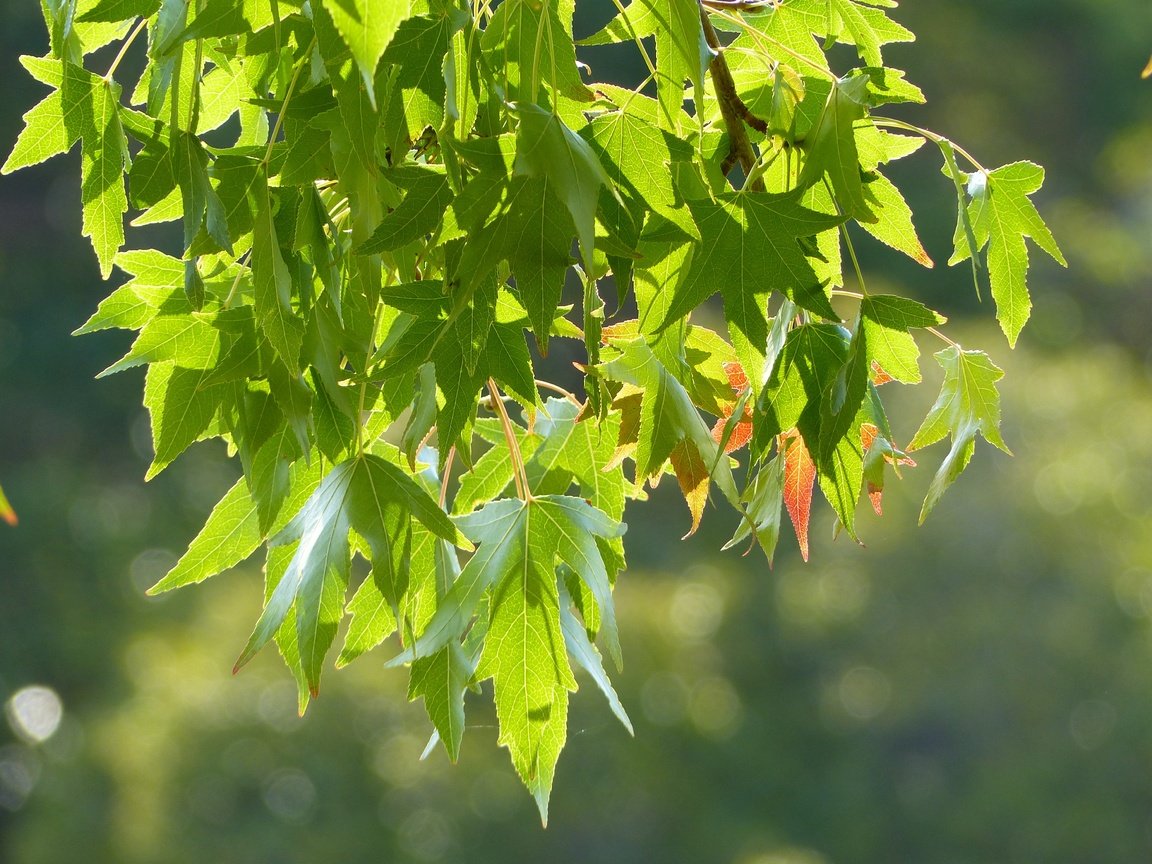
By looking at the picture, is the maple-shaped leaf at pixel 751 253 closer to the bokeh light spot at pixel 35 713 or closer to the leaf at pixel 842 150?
the leaf at pixel 842 150

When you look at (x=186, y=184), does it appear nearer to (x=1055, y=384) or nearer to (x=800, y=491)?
(x=800, y=491)

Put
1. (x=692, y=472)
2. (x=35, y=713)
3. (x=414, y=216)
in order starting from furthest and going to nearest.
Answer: (x=35, y=713), (x=692, y=472), (x=414, y=216)

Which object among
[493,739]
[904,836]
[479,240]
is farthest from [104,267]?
[904,836]

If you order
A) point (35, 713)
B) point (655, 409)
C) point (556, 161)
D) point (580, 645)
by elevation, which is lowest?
point (35, 713)

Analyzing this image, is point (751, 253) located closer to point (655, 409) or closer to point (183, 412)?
point (655, 409)

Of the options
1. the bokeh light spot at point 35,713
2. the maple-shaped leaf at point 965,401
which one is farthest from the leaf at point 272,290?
the bokeh light spot at point 35,713

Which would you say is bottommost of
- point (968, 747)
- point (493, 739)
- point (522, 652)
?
point (968, 747)

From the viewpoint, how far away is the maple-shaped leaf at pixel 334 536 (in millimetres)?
471

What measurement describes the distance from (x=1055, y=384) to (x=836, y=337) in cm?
489

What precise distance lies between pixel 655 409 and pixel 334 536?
4.5 inches

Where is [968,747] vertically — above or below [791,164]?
below

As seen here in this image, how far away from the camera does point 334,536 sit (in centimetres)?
48

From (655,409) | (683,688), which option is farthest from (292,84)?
(683,688)

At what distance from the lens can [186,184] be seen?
446mm
